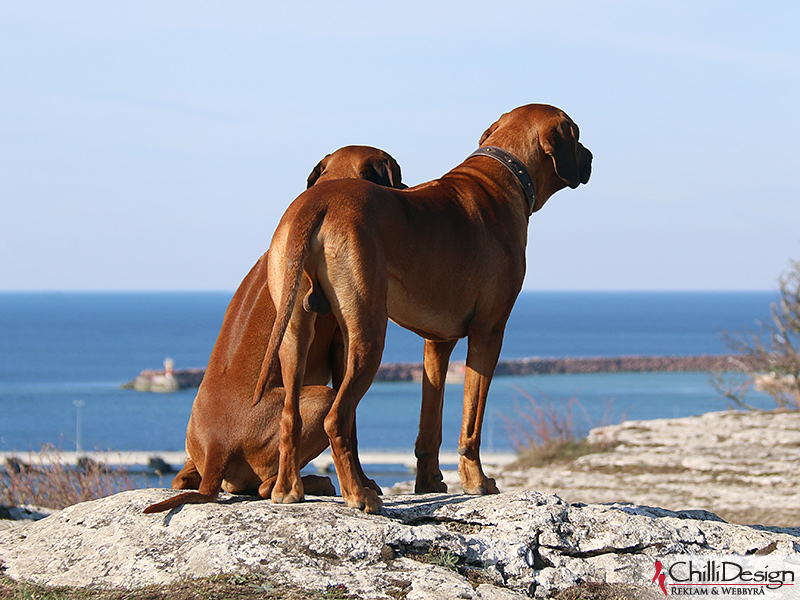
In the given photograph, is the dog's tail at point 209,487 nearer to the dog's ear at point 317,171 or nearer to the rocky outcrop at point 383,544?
the rocky outcrop at point 383,544

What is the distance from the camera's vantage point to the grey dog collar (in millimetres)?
6094

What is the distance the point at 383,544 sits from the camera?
4.83 metres

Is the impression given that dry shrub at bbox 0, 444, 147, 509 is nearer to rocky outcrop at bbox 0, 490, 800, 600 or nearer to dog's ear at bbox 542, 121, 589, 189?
rocky outcrop at bbox 0, 490, 800, 600

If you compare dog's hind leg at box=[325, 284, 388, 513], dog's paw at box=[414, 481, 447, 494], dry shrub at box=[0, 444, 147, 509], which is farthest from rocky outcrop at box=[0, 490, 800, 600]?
dry shrub at box=[0, 444, 147, 509]

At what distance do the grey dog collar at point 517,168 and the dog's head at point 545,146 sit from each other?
8 cm

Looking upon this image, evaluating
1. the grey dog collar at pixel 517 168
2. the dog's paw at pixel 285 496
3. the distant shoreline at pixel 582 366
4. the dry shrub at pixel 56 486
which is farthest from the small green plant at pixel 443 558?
the distant shoreline at pixel 582 366

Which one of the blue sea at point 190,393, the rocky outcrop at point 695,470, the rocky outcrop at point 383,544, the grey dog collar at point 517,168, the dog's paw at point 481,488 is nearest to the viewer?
the rocky outcrop at point 383,544

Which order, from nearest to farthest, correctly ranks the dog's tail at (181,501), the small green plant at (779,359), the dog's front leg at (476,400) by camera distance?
the dog's tail at (181,501) → the dog's front leg at (476,400) → the small green plant at (779,359)

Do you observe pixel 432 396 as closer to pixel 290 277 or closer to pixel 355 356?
pixel 355 356

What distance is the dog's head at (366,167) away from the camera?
20.3 feet

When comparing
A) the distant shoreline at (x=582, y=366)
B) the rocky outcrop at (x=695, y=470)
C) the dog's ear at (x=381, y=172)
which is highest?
the distant shoreline at (x=582, y=366)

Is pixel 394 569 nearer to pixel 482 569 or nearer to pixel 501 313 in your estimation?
pixel 482 569

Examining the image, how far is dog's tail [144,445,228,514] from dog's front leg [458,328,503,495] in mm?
1484

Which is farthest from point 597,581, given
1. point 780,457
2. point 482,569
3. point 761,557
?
point 780,457
